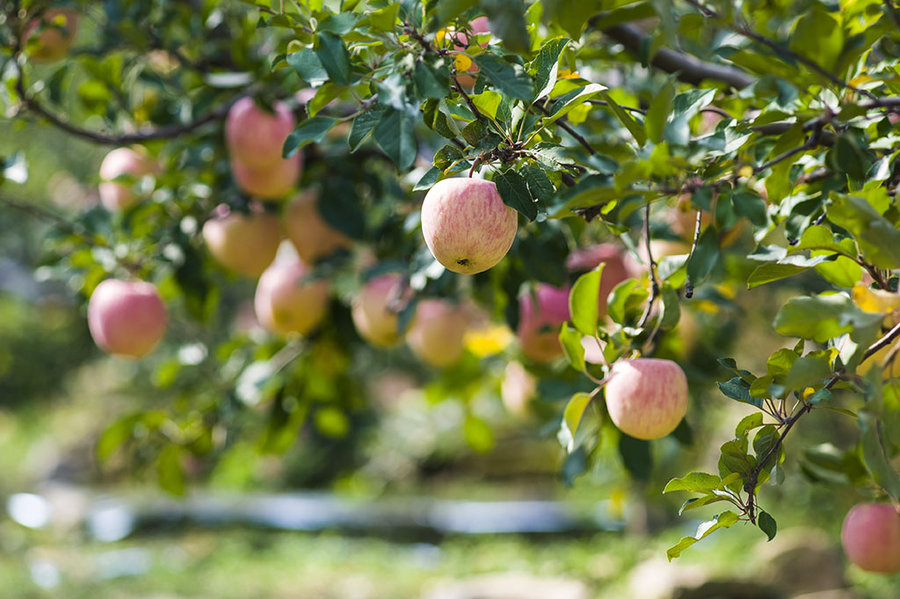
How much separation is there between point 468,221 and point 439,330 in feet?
2.80

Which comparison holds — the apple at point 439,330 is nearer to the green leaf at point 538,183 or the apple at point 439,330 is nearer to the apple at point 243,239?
the apple at point 243,239

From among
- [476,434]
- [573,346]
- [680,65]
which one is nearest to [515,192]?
[573,346]

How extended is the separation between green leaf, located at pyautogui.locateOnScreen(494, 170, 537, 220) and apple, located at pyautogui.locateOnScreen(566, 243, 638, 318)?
56cm

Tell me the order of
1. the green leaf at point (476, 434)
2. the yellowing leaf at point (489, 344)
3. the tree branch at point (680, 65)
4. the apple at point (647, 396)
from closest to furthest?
the apple at point (647, 396), the tree branch at point (680, 65), the yellowing leaf at point (489, 344), the green leaf at point (476, 434)

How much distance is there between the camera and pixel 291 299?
54.7 inches

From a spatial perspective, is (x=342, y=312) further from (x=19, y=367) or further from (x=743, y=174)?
(x=19, y=367)

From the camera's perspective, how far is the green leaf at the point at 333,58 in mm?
625

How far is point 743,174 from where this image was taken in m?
0.78

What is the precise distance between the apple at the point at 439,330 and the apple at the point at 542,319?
190mm

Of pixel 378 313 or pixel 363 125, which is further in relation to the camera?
pixel 378 313

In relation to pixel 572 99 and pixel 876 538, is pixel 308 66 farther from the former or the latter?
pixel 876 538

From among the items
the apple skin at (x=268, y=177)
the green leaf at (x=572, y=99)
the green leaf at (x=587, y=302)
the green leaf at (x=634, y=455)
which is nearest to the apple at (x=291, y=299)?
the apple skin at (x=268, y=177)

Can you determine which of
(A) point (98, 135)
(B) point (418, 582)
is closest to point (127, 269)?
(A) point (98, 135)

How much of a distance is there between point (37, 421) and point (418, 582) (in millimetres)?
4578
